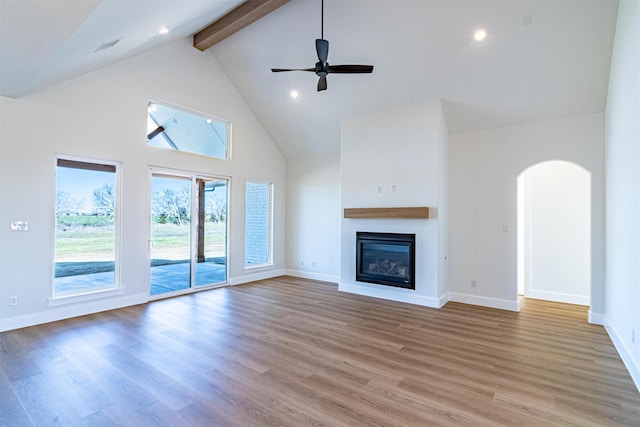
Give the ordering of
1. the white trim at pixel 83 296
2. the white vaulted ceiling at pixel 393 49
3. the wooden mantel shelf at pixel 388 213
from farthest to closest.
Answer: the wooden mantel shelf at pixel 388 213
the white trim at pixel 83 296
the white vaulted ceiling at pixel 393 49

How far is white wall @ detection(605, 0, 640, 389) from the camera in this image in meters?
2.67

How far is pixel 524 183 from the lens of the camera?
18.8ft

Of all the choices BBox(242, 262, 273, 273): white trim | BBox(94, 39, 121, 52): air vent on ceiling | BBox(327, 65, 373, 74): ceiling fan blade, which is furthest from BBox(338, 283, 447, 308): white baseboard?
BBox(94, 39, 121, 52): air vent on ceiling

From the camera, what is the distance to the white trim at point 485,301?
15.8 ft

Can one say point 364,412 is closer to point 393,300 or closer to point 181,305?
point 393,300

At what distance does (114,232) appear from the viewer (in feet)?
15.7

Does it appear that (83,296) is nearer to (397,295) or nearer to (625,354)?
(397,295)

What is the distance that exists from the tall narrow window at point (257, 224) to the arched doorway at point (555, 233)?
202 inches

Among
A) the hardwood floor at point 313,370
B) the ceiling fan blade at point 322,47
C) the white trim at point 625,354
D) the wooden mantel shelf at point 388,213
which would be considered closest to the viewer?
the hardwood floor at point 313,370

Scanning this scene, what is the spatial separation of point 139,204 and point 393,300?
450 centimetres

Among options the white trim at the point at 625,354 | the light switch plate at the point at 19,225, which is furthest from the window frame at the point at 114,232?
the white trim at the point at 625,354

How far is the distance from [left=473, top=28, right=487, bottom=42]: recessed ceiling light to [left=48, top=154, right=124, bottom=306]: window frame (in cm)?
537

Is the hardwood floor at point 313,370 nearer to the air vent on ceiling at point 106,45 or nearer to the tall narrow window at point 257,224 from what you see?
the tall narrow window at point 257,224

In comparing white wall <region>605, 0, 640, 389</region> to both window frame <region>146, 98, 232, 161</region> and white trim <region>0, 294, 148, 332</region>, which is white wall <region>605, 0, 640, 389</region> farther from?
white trim <region>0, 294, 148, 332</region>
